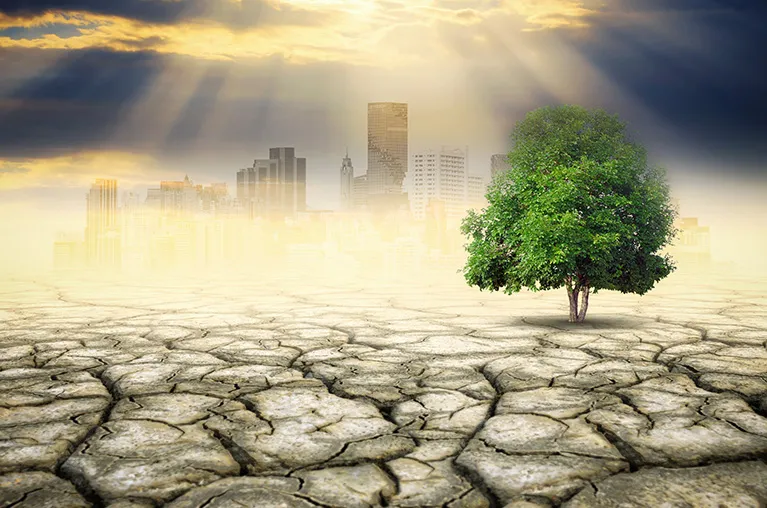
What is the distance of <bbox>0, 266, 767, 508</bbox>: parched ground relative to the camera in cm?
322

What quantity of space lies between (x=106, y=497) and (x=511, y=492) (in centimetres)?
196

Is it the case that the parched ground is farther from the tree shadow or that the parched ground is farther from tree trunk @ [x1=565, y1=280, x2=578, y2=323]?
tree trunk @ [x1=565, y1=280, x2=578, y2=323]

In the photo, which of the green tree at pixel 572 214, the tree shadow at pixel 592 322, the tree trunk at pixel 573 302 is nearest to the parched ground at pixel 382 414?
the tree shadow at pixel 592 322

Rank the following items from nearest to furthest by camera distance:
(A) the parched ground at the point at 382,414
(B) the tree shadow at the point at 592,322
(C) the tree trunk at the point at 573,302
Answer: (A) the parched ground at the point at 382,414 < (B) the tree shadow at the point at 592,322 < (C) the tree trunk at the point at 573,302

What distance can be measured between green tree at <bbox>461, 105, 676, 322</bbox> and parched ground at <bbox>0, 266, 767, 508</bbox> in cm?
80

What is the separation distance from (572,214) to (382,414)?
4947 mm

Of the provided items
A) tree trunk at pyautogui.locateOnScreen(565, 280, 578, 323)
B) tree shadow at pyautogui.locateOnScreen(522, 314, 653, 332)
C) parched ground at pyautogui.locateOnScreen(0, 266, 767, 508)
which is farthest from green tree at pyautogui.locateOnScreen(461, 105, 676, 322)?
parched ground at pyautogui.locateOnScreen(0, 266, 767, 508)

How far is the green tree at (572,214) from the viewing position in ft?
27.7

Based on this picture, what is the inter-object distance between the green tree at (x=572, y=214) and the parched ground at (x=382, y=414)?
0.80 m

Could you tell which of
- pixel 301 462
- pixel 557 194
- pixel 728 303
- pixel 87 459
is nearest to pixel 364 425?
pixel 301 462

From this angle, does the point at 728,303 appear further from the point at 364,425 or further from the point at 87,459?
the point at 87,459

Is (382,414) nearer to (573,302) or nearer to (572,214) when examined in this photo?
(572,214)

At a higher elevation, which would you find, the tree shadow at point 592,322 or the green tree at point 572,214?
the green tree at point 572,214

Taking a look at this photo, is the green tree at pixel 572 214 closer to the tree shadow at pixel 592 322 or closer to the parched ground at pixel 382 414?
the tree shadow at pixel 592 322
